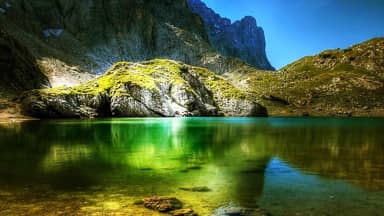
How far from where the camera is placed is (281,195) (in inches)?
792

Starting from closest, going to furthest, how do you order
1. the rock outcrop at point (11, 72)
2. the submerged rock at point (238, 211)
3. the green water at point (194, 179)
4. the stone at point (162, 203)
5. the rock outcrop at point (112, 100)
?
the submerged rock at point (238, 211) < the stone at point (162, 203) < the green water at point (194, 179) < the rock outcrop at point (112, 100) < the rock outcrop at point (11, 72)

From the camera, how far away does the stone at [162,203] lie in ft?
56.6

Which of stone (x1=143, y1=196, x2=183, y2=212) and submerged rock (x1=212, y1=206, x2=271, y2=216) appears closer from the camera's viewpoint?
submerged rock (x1=212, y1=206, x2=271, y2=216)

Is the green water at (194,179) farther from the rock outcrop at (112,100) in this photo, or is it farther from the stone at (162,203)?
the rock outcrop at (112,100)

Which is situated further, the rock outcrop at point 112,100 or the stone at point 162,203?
the rock outcrop at point 112,100

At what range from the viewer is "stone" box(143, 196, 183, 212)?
56.6ft

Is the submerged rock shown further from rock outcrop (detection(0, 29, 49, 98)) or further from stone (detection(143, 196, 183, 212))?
rock outcrop (detection(0, 29, 49, 98))

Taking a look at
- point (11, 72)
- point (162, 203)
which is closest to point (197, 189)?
point (162, 203)

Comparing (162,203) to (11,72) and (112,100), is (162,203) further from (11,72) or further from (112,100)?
(11,72)

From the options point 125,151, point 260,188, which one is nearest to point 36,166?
point 125,151

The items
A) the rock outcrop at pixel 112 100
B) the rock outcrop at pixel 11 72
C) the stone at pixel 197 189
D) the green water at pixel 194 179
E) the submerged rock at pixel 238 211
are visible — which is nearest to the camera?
the submerged rock at pixel 238 211

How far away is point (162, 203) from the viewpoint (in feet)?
58.2

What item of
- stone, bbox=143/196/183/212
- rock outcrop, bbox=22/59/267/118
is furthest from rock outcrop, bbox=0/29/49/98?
stone, bbox=143/196/183/212

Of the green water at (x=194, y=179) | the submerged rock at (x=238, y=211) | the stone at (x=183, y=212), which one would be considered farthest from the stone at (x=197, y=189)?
the stone at (x=183, y=212)
